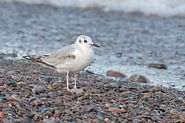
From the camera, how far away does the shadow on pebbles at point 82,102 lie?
6195mm

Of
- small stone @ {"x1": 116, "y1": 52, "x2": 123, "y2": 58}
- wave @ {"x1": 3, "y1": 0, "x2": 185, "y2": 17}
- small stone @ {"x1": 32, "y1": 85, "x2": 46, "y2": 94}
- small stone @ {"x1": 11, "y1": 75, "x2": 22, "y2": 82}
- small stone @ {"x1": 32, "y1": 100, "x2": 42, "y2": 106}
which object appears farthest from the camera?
wave @ {"x1": 3, "y1": 0, "x2": 185, "y2": 17}

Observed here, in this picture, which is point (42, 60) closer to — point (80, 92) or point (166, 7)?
point (80, 92)

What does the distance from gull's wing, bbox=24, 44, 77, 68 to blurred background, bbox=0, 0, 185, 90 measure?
2501 mm

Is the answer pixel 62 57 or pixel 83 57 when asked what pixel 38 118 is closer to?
pixel 83 57

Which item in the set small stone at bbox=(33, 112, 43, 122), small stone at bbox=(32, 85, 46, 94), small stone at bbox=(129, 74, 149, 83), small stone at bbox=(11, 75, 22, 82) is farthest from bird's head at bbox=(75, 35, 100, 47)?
small stone at bbox=(129, 74, 149, 83)

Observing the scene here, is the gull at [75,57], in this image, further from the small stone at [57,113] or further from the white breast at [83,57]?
the small stone at [57,113]

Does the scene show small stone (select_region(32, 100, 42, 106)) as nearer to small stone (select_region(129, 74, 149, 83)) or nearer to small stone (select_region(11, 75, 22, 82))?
small stone (select_region(11, 75, 22, 82))

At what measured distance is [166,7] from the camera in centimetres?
2130

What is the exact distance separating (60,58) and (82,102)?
87cm

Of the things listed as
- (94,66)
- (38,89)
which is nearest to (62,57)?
(38,89)

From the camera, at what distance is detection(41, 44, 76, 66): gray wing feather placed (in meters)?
7.38

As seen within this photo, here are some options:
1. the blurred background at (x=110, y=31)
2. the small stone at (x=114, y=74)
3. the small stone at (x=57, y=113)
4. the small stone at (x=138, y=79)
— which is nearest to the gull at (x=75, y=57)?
the small stone at (x=57, y=113)

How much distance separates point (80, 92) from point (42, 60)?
71 cm

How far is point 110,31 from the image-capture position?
632 inches
